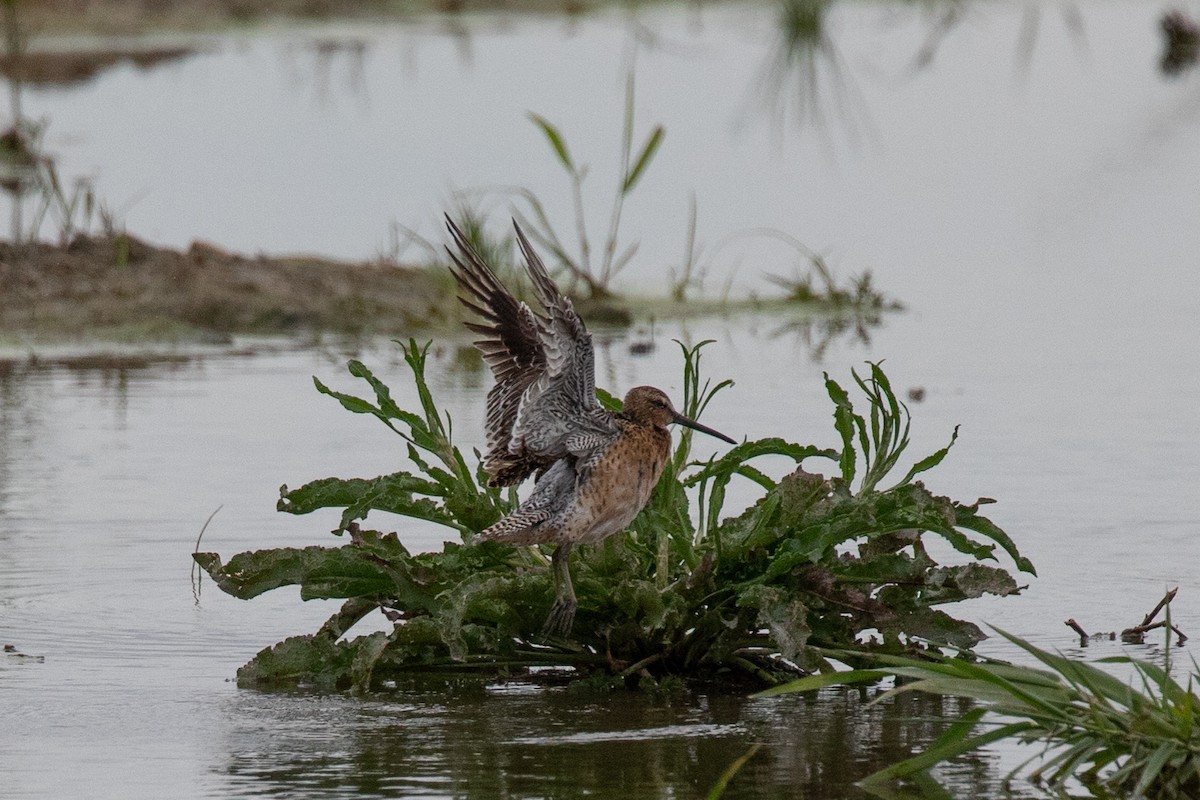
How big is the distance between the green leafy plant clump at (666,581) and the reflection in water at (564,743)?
135 mm

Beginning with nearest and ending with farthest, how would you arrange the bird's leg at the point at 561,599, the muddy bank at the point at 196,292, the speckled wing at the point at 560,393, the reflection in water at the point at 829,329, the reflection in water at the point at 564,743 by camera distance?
the reflection in water at the point at 564,743, the bird's leg at the point at 561,599, the speckled wing at the point at 560,393, the reflection in water at the point at 829,329, the muddy bank at the point at 196,292

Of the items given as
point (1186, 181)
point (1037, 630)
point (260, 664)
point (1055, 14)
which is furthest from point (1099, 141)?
point (260, 664)

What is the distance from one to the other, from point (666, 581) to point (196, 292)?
7.95 meters

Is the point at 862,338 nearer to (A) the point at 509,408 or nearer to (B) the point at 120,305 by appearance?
(B) the point at 120,305

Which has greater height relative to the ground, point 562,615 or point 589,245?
point 589,245

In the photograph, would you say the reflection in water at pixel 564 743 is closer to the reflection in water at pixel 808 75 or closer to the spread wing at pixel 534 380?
the spread wing at pixel 534 380

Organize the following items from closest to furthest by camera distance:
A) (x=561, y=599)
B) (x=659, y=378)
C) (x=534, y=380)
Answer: (x=561, y=599), (x=534, y=380), (x=659, y=378)

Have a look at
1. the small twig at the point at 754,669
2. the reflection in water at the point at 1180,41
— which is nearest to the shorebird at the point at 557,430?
the small twig at the point at 754,669

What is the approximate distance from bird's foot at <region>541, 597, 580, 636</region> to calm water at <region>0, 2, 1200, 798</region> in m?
0.22

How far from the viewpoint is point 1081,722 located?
5.16m

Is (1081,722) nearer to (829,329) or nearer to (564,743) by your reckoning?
(564,743)

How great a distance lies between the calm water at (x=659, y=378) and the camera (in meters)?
5.87

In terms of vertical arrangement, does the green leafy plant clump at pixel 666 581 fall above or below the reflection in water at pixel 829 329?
below

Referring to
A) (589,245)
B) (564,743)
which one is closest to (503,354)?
(564,743)
